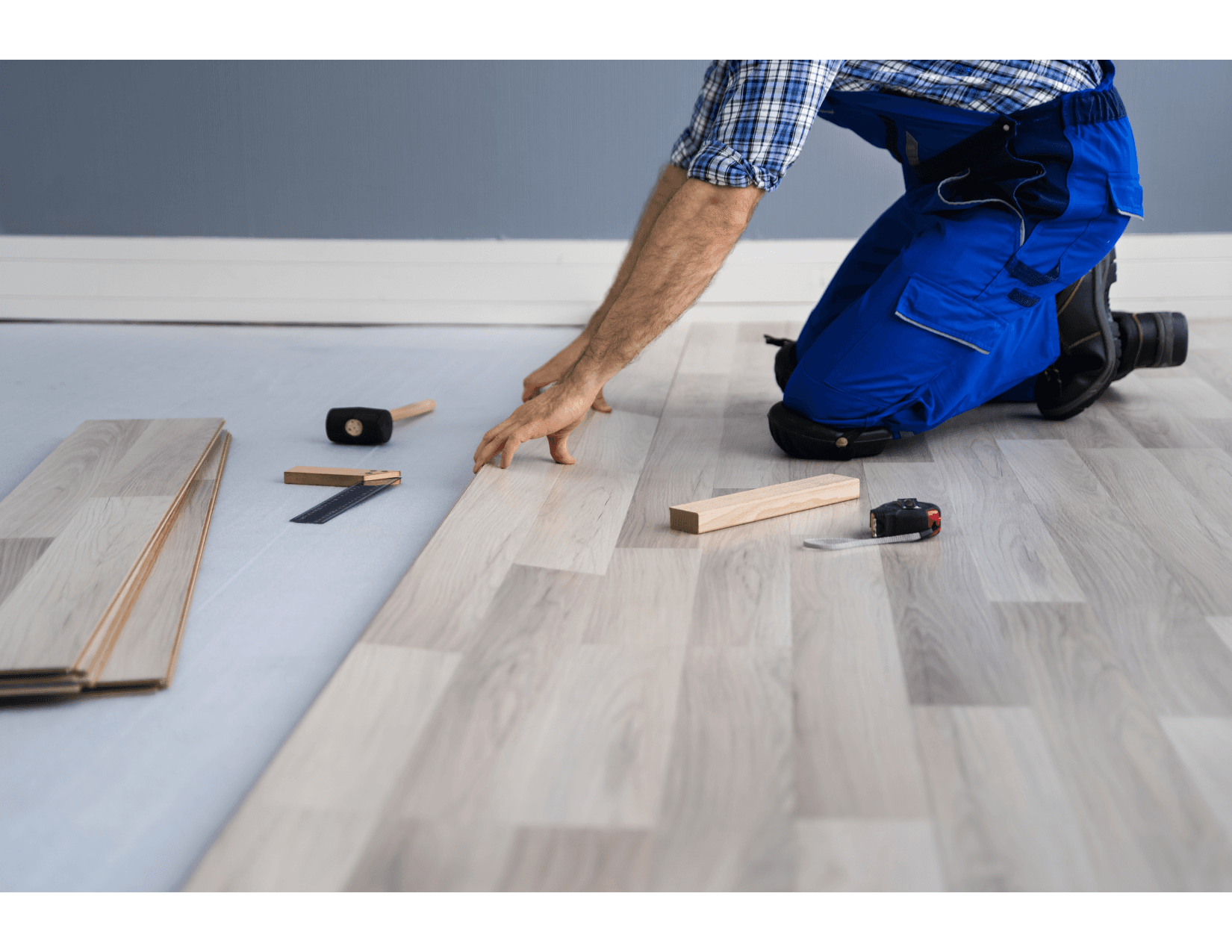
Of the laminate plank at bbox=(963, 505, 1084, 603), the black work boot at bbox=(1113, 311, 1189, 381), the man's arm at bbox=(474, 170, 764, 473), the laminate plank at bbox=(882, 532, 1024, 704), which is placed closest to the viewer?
the laminate plank at bbox=(882, 532, 1024, 704)

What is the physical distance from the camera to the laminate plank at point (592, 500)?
1683mm

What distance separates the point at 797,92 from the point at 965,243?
0.58 m

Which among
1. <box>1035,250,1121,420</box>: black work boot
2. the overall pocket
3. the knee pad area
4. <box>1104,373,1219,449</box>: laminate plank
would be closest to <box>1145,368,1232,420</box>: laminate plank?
<box>1104,373,1219,449</box>: laminate plank

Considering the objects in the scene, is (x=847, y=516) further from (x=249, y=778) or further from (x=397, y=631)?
(x=249, y=778)

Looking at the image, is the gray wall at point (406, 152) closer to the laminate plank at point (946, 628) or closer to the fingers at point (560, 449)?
the fingers at point (560, 449)

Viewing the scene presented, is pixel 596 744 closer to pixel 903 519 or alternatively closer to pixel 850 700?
pixel 850 700

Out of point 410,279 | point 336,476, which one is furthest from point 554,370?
point 410,279

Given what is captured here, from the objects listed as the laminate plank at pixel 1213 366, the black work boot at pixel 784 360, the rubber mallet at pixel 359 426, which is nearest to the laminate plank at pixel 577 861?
the rubber mallet at pixel 359 426

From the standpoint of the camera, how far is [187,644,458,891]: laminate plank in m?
0.96

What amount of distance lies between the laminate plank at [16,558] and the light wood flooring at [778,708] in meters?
0.59

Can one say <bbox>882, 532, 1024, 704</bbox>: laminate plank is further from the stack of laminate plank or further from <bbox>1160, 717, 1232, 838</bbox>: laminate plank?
the stack of laminate plank

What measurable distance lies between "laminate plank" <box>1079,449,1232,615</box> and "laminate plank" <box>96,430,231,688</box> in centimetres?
142

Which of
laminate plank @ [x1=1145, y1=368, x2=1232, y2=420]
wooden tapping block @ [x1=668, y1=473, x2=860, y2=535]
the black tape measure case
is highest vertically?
the black tape measure case

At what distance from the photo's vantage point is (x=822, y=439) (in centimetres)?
220
